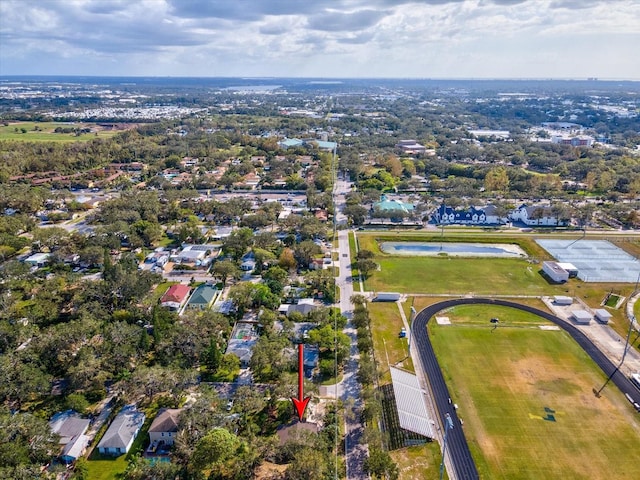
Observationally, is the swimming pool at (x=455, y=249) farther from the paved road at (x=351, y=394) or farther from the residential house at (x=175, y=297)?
the residential house at (x=175, y=297)

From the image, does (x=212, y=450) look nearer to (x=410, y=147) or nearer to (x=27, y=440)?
(x=27, y=440)

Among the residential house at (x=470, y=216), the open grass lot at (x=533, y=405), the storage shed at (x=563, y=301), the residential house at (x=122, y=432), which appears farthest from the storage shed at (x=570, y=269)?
the residential house at (x=122, y=432)

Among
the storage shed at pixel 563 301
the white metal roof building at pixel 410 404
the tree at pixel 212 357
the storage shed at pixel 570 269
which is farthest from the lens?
the storage shed at pixel 570 269

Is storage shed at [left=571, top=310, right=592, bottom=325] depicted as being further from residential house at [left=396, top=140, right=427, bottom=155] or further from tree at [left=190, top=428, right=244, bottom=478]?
residential house at [left=396, top=140, right=427, bottom=155]

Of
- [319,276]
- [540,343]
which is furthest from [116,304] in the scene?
[540,343]

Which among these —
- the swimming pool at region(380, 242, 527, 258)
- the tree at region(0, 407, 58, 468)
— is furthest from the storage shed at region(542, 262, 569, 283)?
the tree at region(0, 407, 58, 468)

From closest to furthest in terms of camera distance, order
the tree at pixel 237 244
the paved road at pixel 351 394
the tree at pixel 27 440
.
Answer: the tree at pixel 27 440, the paved road at pixel 351 394, the tree at pixel 237 244
